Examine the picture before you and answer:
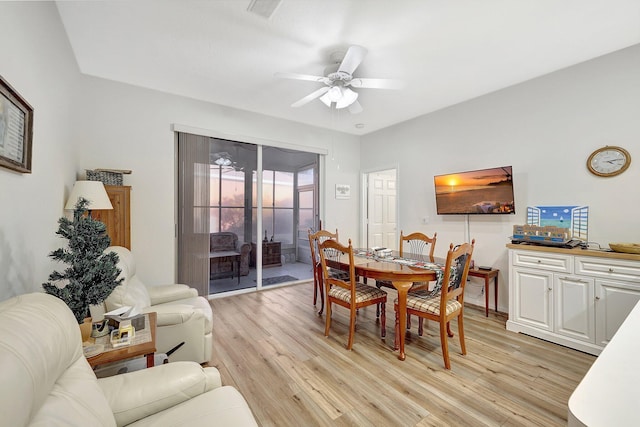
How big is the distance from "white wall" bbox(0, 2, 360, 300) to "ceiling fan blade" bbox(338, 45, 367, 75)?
2084 mm

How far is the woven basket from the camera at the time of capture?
290 cm

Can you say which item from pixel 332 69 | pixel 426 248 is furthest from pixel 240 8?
pixel 426 248

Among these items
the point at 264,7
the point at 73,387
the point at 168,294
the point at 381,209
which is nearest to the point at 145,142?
the point at 168,294

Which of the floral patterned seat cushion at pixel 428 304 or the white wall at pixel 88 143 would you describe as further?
the floral patterned seat cushion at pixel 428 304

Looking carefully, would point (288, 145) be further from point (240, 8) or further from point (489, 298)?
point (489, 298)

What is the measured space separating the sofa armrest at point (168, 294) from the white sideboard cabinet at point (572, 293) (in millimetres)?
3467

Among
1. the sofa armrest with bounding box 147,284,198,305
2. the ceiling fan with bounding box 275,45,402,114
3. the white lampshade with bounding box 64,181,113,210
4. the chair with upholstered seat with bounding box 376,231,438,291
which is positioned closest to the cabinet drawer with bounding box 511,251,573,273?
the chair with upholstered seat with bounding box 376,231,438,291

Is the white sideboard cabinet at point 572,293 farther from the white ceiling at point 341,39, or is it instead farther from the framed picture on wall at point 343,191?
the framed picture on wall at point 343,191

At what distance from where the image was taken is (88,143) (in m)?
3.16

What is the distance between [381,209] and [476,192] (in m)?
2.34

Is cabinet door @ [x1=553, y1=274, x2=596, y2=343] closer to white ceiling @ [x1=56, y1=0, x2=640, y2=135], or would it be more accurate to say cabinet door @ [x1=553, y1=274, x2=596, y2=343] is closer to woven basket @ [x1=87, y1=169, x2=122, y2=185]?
white ceiling @ [x1=56, y1=0, x2=640, y2=135]

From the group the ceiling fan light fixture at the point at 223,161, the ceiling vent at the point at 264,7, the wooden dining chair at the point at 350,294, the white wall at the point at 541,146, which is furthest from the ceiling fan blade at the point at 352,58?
the ceiling fan light fixture at the point at 223,161

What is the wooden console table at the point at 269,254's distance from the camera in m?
4.45

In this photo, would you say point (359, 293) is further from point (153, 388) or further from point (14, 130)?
point (14, 130)
